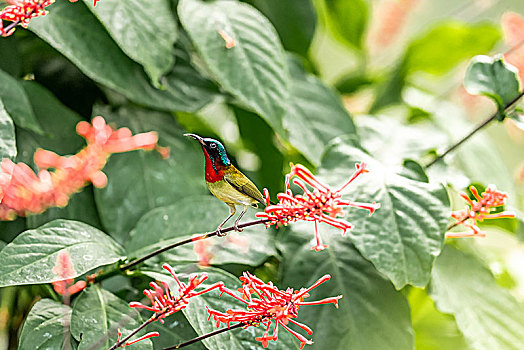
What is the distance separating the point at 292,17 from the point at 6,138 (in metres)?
0.48

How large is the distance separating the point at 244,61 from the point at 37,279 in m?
0.23

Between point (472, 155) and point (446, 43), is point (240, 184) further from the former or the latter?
point (446, 43)

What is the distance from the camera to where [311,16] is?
722 millimetres

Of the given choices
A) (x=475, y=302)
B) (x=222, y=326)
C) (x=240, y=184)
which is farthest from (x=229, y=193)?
(x=475, y=302)

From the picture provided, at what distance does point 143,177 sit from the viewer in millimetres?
470

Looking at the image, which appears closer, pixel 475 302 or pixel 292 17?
pixel 475 302

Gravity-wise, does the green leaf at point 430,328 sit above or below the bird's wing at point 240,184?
below

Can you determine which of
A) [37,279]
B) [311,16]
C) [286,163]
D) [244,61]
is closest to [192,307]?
[37,279]

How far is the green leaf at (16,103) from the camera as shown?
0.41m

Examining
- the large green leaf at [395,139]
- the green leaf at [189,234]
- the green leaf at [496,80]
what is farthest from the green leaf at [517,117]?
the green leaf at [189,234]

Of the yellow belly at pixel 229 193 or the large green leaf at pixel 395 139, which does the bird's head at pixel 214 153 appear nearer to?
the yellow belly at pixel 229 193

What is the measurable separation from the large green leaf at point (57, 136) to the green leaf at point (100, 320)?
0.11 metres

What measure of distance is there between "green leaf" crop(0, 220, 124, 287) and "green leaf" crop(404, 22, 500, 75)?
0.57 meters

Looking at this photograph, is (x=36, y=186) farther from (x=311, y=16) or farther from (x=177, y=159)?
(x=311, y=16)
